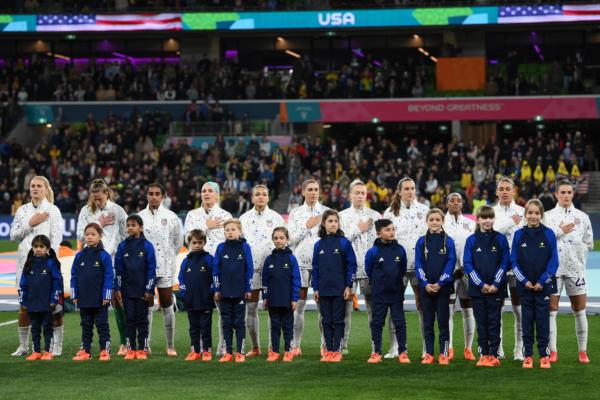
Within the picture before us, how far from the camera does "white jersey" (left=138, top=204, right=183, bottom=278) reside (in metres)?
13.9

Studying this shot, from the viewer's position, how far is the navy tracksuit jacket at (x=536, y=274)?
1241 centimetres

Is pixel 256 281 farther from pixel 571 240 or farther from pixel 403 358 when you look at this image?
pixel 571 240

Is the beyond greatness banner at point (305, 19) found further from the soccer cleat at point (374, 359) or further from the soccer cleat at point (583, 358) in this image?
the soccer cleat at point (374, 359)

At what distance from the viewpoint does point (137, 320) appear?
13.5m

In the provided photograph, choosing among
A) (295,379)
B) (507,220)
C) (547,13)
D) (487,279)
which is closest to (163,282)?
(295,379)

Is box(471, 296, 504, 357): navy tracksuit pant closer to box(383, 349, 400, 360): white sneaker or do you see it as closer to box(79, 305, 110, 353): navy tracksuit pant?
box(383, 349, 400, 360): white sneaker

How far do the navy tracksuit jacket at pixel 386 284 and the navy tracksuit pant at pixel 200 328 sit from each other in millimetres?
1975

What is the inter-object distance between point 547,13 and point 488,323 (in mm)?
33425

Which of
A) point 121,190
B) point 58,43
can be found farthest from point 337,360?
point 58,43

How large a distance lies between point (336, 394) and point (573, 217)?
13.7 feet

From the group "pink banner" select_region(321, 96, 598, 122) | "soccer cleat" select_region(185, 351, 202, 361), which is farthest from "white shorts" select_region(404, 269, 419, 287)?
"pink banner" select_region(321, 96, 598, 122)

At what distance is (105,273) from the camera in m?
Result: 13.4

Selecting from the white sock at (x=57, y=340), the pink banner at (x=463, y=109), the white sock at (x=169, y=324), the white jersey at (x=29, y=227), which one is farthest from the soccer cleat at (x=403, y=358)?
the pink banner at (x=463, y=109)

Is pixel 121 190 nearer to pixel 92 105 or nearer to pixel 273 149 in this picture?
pixel 273 149
